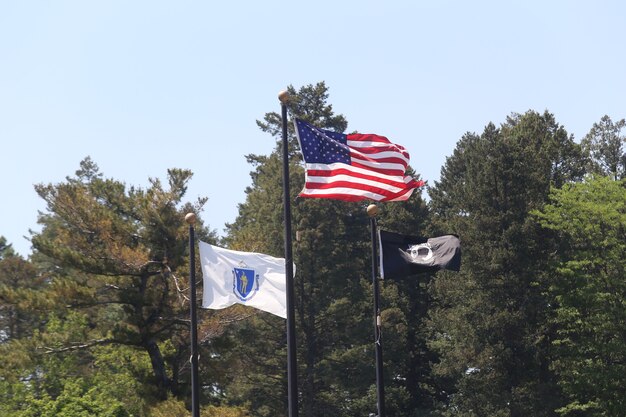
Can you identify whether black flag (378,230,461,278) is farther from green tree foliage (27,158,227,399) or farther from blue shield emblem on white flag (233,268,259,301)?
green tree foliage (27,158,227,399)

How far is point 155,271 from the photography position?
143 feet

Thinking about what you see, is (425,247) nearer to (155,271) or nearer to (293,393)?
(293,393)

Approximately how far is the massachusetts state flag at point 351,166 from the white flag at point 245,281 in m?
1.62

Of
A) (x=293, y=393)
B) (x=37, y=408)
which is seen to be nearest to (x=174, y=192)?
(x=37, y=408)

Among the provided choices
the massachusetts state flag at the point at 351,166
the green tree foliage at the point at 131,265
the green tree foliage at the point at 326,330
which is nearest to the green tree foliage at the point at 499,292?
the green tree foliage at the point at 326,330

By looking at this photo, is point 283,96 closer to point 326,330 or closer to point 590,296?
point 590,296

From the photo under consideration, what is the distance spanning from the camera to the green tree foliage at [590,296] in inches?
2096

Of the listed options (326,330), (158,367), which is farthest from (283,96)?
(326,330)

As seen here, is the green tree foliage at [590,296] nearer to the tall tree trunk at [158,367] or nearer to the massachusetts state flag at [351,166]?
the tall tree trunk at [158,367]

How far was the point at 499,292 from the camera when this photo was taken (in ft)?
185

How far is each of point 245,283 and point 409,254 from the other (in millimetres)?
3431

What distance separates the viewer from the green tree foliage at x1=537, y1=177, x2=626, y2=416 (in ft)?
175

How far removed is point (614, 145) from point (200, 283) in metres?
45.8

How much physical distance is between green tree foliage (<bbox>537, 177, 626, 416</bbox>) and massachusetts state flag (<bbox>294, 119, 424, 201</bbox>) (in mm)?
32788
